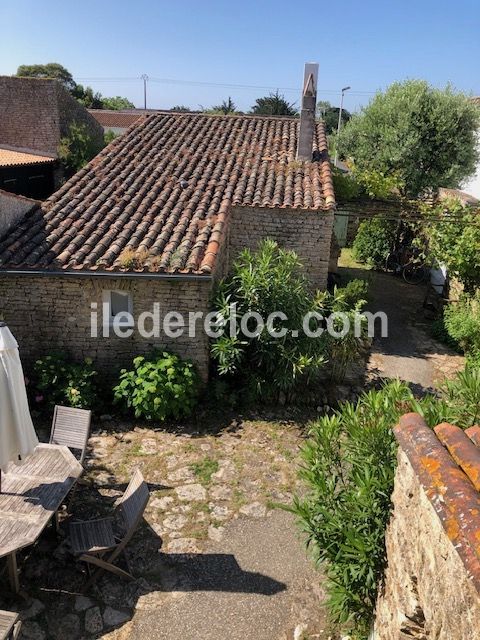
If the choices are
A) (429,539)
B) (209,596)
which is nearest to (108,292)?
(209,596)

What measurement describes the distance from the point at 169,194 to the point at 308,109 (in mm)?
5081

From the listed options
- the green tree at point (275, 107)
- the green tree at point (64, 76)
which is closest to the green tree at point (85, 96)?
the green tree at point (64, 76)

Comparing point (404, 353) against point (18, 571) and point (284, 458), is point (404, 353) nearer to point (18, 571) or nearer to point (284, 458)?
point (284, 458)

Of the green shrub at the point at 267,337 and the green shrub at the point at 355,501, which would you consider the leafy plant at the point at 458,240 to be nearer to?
the green shrub at the point at 267,337

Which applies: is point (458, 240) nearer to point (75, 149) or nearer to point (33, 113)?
point (75, 149)

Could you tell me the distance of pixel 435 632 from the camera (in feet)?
11.1

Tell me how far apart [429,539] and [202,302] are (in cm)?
713

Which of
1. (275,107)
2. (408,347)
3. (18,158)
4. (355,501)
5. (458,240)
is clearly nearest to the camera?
(355,501)

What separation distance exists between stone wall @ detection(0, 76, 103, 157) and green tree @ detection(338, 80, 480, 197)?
47.3 feet

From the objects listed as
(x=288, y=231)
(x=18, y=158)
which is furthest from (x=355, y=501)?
(x=18, y=158)

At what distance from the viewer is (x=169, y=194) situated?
1223 centimetres

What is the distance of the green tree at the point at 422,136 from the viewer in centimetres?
2192

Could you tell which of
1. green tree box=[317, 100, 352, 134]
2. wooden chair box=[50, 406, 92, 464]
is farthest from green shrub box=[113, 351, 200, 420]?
green tree box=[317, 100, 352, 134]

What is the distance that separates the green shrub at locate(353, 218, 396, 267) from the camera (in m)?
21.5
